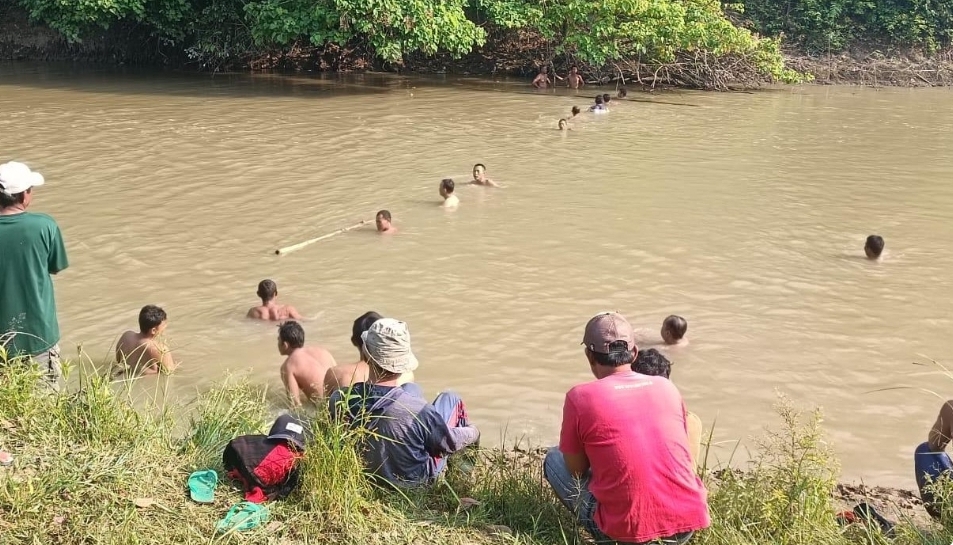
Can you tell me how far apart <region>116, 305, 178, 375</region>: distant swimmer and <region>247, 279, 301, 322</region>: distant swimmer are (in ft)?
3.56

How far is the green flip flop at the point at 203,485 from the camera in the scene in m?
3.96

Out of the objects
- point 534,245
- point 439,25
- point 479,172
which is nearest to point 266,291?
point 534,245

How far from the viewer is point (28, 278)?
5.04 metres

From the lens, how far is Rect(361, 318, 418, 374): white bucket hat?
176 inches

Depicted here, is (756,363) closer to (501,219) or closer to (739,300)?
(739,300)

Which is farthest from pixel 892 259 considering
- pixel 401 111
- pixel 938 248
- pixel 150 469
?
pixel 401 111

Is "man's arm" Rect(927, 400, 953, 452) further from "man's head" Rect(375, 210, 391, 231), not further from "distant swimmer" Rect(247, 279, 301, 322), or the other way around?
"man's head" Rect(375, 210, 391, 231)

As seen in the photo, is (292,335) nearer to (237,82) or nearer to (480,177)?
(480,177)

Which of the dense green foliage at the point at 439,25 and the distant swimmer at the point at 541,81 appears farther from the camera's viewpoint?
the distant swimmer at the point at 541,81

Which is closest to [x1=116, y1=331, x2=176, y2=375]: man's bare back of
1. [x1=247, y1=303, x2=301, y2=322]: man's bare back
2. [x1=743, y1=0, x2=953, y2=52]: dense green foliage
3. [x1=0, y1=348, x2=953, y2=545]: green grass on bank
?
[x1=247, y1=303, x2=301, y2=322]: man's bare back

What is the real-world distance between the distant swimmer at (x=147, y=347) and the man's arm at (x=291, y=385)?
0.99 m

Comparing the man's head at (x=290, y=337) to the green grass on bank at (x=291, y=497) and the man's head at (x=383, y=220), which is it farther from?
the man's head at (x=383, y=220)

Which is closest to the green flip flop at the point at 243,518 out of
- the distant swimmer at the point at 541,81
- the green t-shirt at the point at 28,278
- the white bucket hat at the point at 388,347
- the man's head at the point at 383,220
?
the white bucket hat at the point at 388,347

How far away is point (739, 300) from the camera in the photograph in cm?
882
